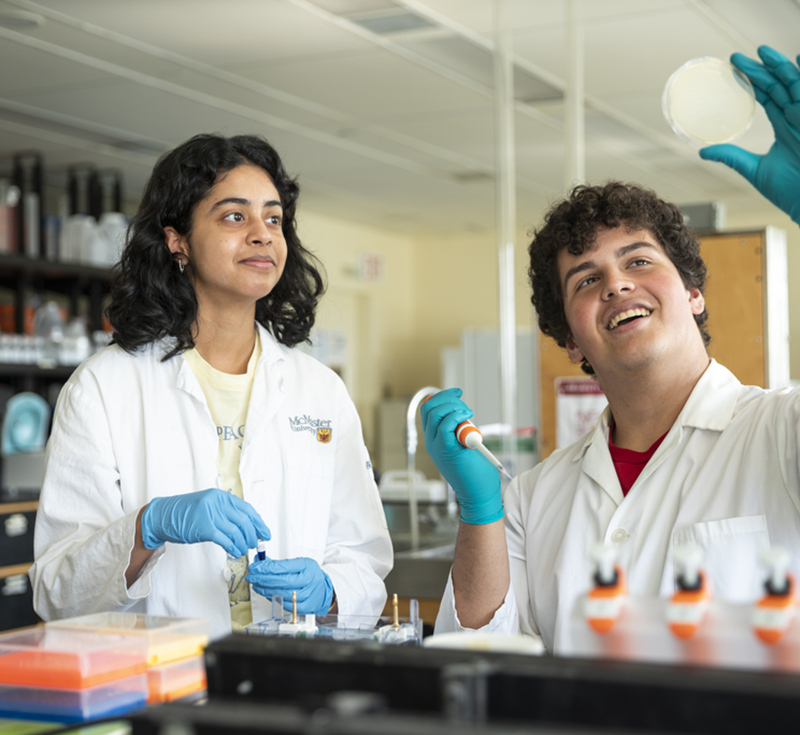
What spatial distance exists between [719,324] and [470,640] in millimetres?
2332

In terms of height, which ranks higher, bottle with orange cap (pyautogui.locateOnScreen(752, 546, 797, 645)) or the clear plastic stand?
bottle with orange cap (pyautogui.locateOnScreen(752, 546, 797, 645))

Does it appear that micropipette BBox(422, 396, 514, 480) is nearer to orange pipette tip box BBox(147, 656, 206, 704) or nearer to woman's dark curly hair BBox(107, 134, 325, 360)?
orange pipette tip box BBox(147, 656, 206, 704)

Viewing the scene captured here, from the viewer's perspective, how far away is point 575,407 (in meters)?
3.17

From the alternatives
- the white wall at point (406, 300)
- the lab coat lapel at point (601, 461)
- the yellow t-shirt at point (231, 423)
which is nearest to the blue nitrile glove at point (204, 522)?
the yellow t-shirt at point (231, 423)

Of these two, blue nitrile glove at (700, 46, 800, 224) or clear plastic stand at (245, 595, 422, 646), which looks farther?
blue nitrile glove at (700, 46, 800, 224)

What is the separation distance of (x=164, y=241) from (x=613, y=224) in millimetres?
842

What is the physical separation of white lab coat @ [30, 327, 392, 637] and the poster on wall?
5.15 ft

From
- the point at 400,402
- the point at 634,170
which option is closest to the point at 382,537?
the point at 634,170

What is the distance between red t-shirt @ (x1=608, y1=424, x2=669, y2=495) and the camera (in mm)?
1368

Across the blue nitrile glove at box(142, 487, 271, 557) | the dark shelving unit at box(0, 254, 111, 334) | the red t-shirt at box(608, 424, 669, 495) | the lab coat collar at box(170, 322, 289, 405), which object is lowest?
the blue nitrile glove at box(142, 487, 271, 557)

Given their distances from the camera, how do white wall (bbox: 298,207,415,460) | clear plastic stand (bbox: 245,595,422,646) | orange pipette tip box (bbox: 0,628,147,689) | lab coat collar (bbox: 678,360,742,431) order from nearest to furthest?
orange pipette tip box (bbox: 0,628,147,689)
clear plastic stand (bbox: 245,595,422,646)
lab coat collar (bbox: 678,360,742,431)
white wall (bbox: 298,207,415,460)

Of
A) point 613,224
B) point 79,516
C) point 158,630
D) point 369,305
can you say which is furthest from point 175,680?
point 369,305

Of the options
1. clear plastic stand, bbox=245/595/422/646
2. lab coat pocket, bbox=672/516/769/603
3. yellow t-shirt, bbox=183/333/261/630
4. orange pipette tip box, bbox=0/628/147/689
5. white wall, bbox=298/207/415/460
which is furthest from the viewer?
white wall, bbox=298/207/415/460

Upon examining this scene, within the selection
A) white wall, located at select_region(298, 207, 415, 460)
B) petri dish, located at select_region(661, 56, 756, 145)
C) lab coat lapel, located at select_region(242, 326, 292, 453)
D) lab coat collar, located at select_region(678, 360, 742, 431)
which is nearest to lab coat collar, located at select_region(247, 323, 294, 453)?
lab coat lapel, located at select_region(242, 326, 292, 453)
